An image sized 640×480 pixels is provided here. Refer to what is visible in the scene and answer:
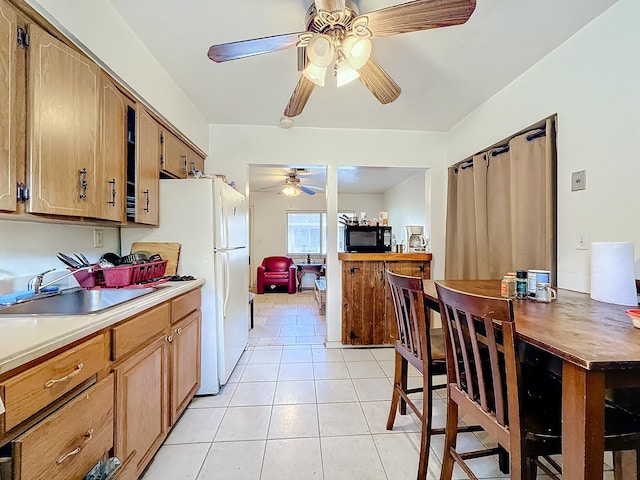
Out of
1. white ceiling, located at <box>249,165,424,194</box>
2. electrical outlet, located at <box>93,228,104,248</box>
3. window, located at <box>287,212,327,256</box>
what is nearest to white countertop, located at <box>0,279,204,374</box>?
electrical outlet, located at <box>93,228,104,248</box>

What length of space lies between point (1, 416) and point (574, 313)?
73.7 inches

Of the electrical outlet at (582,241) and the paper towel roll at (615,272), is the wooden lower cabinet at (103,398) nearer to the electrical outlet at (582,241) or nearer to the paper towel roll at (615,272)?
the paper towel roll at (615,272)

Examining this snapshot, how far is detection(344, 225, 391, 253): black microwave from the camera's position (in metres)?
3.27

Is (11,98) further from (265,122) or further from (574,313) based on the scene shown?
(574,313)

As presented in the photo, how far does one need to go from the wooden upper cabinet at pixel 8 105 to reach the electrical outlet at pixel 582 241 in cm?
279

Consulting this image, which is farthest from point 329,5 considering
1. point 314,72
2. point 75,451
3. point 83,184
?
point 75,451

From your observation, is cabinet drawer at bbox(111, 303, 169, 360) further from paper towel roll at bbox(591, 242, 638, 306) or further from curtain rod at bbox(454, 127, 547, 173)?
curtain rod at bbox(454, 127, 547, 173)

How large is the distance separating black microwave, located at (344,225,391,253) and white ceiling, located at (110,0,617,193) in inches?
44.3

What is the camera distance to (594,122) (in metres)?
1.64

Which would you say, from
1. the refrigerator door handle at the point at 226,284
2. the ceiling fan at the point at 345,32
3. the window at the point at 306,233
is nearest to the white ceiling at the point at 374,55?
the ceiling fan at the point at 345,32

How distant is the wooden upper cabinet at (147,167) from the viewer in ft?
6.21

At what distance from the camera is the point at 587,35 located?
1.65 metres

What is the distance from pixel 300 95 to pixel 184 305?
1.55 metres

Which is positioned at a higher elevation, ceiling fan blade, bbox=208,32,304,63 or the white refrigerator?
ceiling fan blade, bbox=208,32,304,63
